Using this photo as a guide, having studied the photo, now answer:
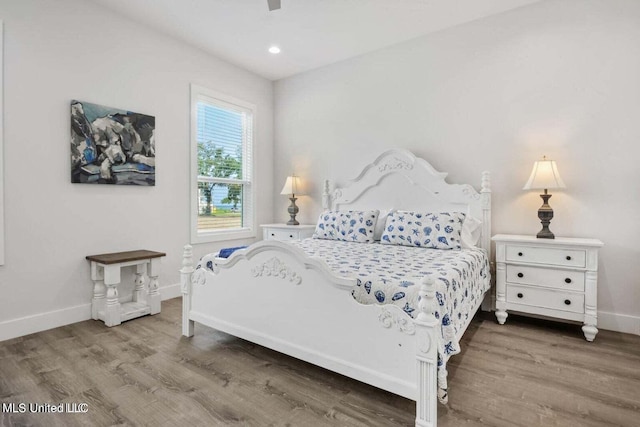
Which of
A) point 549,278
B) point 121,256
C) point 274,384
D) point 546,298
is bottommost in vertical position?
point 274,384

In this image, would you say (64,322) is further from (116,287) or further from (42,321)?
(116,287)

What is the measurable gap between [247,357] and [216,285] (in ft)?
1.82

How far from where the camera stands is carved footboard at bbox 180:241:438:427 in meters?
1.51

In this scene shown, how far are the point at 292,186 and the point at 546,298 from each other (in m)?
2.92

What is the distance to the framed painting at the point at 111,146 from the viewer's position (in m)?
2.88

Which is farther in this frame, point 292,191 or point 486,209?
point 292,191

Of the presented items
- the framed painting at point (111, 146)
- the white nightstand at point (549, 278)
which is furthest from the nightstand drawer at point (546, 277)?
the framed painting at point (111, 146)

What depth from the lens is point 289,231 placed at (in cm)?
423

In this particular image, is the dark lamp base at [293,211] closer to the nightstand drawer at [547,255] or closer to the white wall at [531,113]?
the white wall at [531,113]

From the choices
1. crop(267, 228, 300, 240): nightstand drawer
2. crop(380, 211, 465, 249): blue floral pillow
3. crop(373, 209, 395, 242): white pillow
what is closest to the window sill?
crop(267, 228, 300, 240): nightstand drawer

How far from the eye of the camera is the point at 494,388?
188cm

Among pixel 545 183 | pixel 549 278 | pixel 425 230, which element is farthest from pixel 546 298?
pixel 425 230

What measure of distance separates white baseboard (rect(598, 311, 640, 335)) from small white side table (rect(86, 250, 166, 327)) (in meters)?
3.90

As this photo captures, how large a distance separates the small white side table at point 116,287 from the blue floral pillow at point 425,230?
7.24ft
